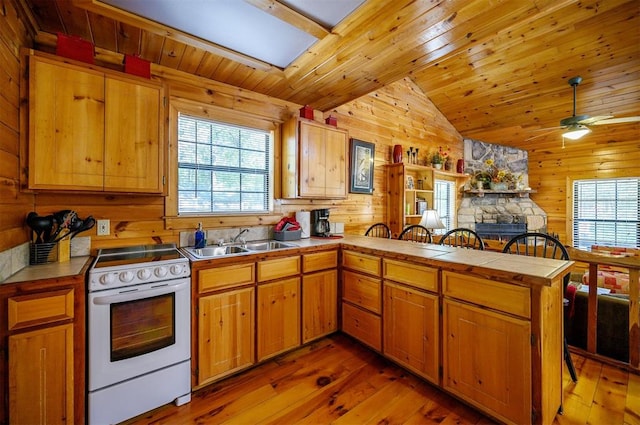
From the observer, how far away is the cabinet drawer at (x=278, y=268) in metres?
2.23

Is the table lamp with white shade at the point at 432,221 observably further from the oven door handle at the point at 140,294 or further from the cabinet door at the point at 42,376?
the cabinet door at the point at 42,376

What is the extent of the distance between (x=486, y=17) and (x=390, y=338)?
237 centimetres

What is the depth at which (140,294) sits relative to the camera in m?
1.68

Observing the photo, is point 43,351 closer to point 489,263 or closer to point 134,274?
point 134,274

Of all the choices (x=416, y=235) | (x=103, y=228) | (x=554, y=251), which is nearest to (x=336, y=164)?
(x=416, y=235)

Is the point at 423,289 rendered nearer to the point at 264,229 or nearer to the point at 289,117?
the point at 264,229

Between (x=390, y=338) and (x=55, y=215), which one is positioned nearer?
(x=55, y=215)

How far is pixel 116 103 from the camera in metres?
1.88

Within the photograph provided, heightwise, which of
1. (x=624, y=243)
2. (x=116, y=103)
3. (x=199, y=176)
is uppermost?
(x=116, y=103)

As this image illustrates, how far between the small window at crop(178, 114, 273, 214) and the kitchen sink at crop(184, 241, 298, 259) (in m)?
0.38

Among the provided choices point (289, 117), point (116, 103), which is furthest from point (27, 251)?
point (289, 117)

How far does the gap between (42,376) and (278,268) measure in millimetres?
1452

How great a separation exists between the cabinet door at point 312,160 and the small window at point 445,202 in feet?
10.3

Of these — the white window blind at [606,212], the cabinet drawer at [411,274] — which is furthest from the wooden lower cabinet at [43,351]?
the white window blind at [606,212]
